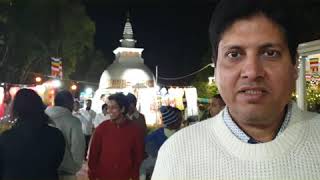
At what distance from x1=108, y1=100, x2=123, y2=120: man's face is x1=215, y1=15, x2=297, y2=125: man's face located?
4.18 metres

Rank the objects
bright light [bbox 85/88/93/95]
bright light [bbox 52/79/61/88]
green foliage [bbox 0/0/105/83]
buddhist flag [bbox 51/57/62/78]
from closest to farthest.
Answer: bright light [bbox 52/79/61/88] < buddhist flag [bbox 51/57/62/78] < green foliage [bbox 0/0/105/83] < bright light [bbox 85/88/93/95]

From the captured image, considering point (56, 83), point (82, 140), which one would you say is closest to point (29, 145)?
point (82, 140)

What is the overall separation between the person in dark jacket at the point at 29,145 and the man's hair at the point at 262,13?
120 inches

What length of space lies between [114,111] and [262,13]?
4.26m

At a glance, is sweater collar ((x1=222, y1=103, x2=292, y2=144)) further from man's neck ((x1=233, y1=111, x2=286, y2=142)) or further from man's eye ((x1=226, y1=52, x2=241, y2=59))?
man's eye ((x1=226, y1=52, x2=241, y2=59))

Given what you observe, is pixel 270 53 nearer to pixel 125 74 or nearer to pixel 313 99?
pixel 313 99

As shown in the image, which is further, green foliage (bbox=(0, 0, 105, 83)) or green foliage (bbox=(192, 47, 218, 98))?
green foliage (bbox=(192, 47, 218, 98))

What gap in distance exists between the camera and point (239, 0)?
1529mm

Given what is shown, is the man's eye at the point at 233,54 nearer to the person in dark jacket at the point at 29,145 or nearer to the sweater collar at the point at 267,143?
the sweater collar at the point at 267,143

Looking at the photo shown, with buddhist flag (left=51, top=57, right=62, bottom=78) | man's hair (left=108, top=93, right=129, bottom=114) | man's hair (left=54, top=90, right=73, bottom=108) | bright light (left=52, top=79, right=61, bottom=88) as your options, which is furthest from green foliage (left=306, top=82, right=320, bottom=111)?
buddhist flag (left=51, top=57, right=62, bottom=78)

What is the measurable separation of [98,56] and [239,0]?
2166 inches

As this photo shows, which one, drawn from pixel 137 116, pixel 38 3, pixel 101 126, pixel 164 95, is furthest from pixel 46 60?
pixel 101 126

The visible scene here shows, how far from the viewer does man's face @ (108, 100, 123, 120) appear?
18.5ft

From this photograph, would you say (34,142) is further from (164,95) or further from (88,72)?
(88,72)
